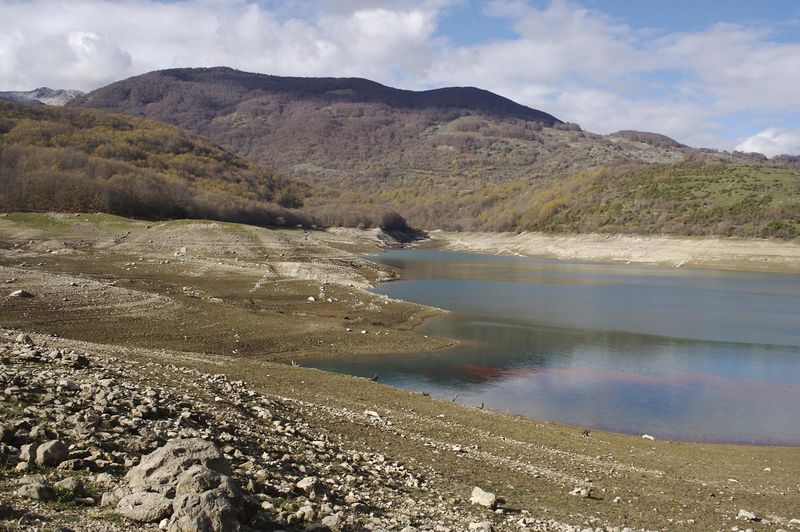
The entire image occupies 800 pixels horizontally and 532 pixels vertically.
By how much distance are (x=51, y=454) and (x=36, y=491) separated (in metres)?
0.96

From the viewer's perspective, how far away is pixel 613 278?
63719 millimetres

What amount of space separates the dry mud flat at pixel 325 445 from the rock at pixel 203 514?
12 cm

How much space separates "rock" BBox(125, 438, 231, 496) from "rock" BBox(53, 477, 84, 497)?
0.47m

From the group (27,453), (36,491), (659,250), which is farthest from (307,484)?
(659,250)

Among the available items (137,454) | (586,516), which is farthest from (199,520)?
(586,516)

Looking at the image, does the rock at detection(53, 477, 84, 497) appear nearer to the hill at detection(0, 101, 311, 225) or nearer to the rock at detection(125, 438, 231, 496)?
the rock at detection(125, 438, 231, 496)

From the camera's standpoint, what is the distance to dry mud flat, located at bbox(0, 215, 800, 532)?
6.95 meters

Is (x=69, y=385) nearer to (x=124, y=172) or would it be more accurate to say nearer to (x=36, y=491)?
A: (x=36, y=491)

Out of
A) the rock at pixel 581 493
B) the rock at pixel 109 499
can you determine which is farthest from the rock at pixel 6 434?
the rock at pixel 581 493

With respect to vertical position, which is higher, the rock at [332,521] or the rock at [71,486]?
the rock at [71,486]

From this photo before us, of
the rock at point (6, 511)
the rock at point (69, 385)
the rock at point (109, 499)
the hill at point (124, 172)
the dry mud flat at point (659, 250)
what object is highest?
the hill at point (124, 172)

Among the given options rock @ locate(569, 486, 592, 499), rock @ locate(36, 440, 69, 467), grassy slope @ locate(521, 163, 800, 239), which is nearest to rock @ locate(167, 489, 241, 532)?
rock @ locate(36, 440, 69, 467)

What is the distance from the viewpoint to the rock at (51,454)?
6.05 m

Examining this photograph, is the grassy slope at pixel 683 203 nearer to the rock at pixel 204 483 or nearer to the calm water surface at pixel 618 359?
the calm water surface at pixel 618 359
